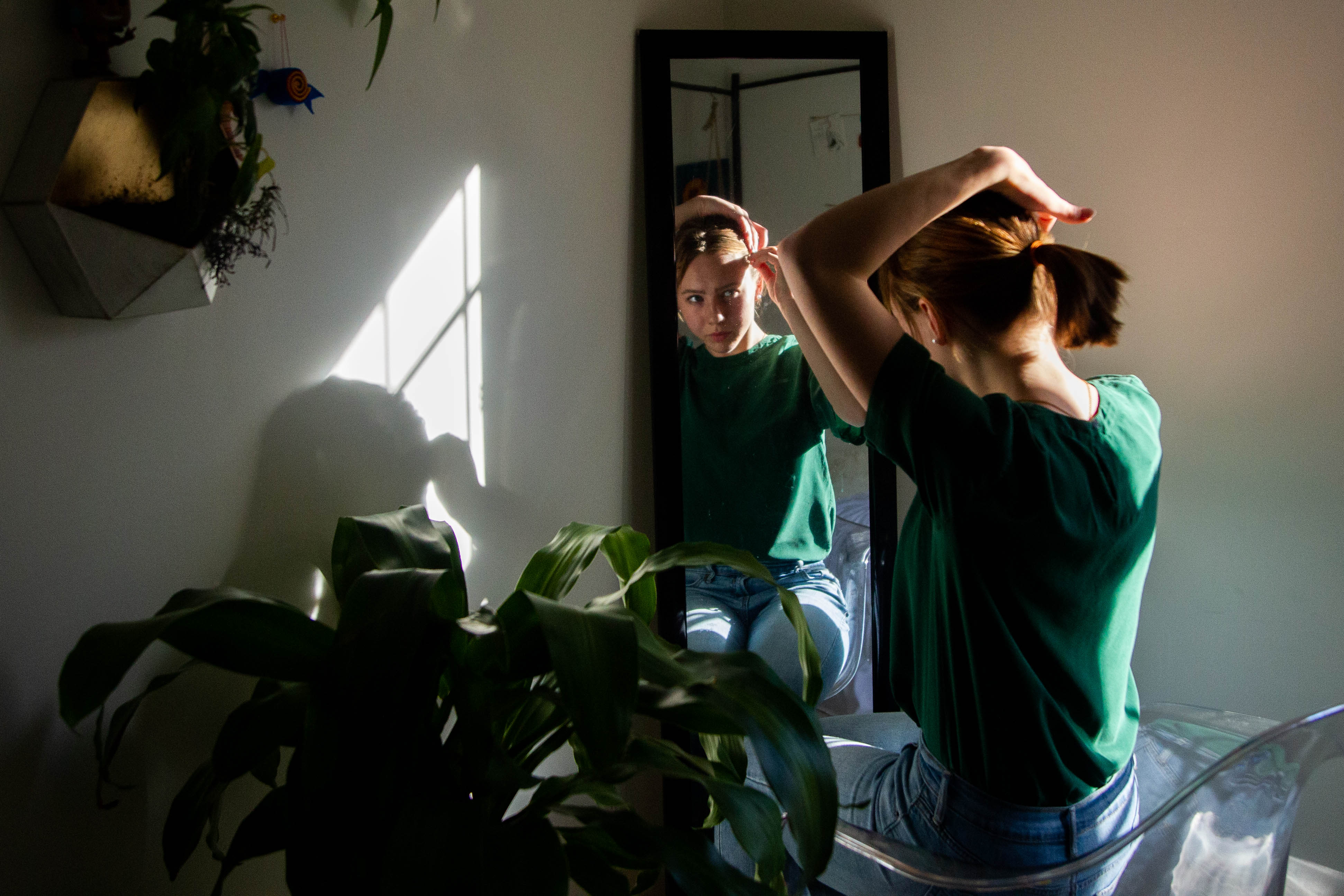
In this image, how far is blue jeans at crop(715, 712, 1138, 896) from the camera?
49.0 inches

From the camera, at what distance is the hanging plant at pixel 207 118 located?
851mm

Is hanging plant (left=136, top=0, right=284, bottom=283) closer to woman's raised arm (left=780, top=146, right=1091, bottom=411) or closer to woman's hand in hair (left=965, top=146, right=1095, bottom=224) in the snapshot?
woman's raised arm (left=780, top=146, right=1091, bottom=411)

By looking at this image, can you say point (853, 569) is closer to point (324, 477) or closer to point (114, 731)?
point (324, 477)

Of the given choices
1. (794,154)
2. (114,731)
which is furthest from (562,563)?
(794,154)

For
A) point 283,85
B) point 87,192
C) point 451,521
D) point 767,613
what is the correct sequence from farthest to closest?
point 767,613
point 451,521
point 283,85
point 87,192

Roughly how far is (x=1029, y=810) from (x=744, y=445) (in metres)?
0.79

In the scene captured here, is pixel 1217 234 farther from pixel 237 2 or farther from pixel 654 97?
pixel 237 2

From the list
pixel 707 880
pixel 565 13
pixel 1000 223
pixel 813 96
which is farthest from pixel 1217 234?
pixel 707 880

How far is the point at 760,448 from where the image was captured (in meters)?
1.78

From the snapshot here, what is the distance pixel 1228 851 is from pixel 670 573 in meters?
0.98

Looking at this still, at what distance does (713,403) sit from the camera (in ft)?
5.90

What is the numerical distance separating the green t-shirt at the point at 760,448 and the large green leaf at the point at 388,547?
766mm

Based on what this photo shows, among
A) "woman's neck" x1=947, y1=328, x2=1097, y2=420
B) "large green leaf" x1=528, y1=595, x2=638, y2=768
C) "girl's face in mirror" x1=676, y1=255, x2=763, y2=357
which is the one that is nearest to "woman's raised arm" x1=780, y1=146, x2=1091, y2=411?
"woman's neck" x1=947, y1=328, x2=1097, y2=420

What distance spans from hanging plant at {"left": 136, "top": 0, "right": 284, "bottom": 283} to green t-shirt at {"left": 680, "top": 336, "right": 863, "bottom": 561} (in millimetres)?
966
